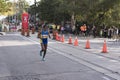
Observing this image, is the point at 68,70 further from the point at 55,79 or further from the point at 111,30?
the point at 111,30

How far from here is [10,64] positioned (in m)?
15.4

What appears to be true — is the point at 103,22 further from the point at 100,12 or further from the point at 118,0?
the point at 118,0

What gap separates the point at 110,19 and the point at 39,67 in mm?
31202

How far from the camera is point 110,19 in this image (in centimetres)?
4453

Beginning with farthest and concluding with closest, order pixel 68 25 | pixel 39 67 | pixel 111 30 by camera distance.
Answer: pixel 68 25 < pixel 111 30 < pixel 39 67

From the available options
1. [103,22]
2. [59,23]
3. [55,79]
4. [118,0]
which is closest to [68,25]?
[59,23]

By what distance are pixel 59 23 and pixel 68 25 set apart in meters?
3.30

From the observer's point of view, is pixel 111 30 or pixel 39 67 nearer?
pixel 39 67

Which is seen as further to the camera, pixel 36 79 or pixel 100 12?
pixel 100 12

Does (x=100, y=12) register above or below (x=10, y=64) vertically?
above

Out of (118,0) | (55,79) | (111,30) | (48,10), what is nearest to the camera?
(55,79)

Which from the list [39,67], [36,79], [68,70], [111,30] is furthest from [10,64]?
[111,30]

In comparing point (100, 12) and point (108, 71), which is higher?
point (100, 12)

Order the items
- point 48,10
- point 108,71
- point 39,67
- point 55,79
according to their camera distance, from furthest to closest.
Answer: point 48,10, point 39,67, point 108,71, point 55,79
